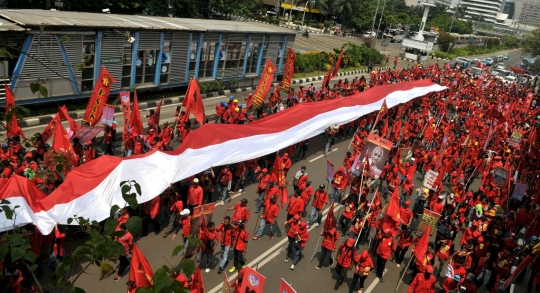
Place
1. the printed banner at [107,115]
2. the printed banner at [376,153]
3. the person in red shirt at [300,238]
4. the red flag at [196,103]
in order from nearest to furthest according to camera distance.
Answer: the person in red shirt at [300,238] → the printed banner at [376,153] → the printed banner at [107,115] → the red flag at [196,103]

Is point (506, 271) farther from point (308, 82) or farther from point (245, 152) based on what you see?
point (308, 82)

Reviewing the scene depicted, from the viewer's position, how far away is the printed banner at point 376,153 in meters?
12.0

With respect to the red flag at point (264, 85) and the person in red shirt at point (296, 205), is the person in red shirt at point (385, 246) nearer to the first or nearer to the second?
the person in red shirt at point (296, 205)

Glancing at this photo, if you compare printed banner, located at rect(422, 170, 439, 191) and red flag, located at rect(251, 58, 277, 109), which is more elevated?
red flag, located at rect(251, 58, 277, 109)

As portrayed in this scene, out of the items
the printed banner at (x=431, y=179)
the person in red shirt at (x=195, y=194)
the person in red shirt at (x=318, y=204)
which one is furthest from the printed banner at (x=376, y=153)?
the person in red shirt at (x=195, y=194)

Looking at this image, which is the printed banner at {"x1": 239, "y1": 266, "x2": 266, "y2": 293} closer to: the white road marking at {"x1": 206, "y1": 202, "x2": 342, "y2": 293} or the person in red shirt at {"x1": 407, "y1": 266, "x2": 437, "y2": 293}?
the white road marking at {"x1": 206, "y1": 202, "x2": 342, "y2": 293}

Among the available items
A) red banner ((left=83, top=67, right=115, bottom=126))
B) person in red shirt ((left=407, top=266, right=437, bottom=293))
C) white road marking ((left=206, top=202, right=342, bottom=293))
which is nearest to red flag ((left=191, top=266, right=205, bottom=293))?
white road marking ((left=206, top=202, right=342, bottom=293))

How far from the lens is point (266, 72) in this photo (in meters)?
16.9

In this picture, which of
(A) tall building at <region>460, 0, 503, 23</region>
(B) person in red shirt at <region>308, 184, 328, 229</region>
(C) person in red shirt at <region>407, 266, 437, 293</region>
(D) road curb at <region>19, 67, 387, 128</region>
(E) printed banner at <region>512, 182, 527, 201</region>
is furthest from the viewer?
(A) tall building at <region>460, 0, 503, 23</region>

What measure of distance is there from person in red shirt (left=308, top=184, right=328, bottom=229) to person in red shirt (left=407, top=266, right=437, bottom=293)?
3161 mm

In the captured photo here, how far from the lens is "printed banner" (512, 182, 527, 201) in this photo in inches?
537

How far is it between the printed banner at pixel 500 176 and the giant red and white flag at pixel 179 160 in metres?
5.63

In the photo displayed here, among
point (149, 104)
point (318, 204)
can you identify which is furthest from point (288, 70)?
point (318, 204)

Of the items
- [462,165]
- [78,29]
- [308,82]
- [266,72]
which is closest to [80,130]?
[78,29]
